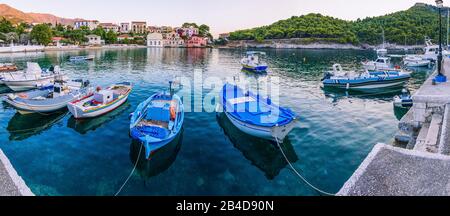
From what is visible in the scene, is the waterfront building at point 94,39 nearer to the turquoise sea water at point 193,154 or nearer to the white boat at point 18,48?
the white boat at point 18,48

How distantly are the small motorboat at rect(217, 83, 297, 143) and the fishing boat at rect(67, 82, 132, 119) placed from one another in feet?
31.8

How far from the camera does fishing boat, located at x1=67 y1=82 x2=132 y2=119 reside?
22.6 meters

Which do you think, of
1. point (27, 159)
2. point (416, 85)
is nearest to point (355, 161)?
point (27, 159)

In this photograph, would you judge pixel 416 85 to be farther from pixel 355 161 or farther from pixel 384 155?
pixel 384 155

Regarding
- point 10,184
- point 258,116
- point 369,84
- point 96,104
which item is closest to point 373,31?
point 369,84

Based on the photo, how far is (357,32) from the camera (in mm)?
172000

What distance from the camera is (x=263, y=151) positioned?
17422 millimetres

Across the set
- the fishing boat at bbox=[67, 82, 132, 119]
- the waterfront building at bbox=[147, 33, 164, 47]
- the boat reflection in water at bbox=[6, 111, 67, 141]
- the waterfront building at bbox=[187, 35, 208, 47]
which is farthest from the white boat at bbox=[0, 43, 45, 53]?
the fishing boat at bbox=[67, 82, 132, 119]

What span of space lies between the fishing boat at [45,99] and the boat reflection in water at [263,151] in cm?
1461

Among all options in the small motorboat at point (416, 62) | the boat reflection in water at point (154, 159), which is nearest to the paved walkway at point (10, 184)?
the boat reflection in water at point (154, 159)

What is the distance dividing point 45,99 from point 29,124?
2525mm

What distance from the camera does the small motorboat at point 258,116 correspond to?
1736 centimetres

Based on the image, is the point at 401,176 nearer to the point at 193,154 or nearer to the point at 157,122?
the point at 193,154
